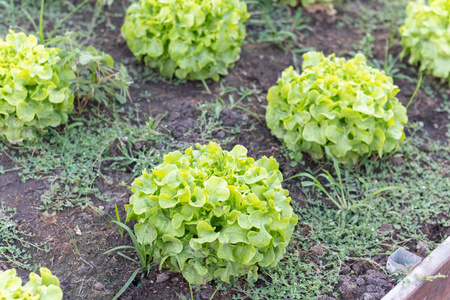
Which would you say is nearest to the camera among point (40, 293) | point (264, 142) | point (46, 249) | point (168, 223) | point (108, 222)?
point (40, 293)

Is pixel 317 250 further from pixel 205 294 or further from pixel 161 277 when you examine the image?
pixel 161 277

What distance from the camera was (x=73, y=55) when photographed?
11.9ft

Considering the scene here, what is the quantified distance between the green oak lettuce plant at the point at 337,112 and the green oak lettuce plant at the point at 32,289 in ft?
6.52

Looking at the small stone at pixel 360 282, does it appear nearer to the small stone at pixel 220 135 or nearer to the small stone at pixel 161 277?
the small stone at pixel 161 277

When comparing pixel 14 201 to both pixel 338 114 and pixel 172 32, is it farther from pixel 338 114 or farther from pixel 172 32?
pixel 338 114

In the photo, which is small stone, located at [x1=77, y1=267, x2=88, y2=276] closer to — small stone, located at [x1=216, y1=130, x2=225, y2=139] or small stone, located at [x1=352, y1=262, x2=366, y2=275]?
small stone, located at [x1=216, y1=130, x2=225, y2=139]

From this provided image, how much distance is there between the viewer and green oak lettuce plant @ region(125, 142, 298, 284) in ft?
9.00

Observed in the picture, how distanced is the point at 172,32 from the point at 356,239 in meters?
2.08

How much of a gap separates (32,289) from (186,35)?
7.59 feet

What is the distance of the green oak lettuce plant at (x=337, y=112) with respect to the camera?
3.56 m

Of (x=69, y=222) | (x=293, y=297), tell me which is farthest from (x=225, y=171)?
(x=69, y=222)

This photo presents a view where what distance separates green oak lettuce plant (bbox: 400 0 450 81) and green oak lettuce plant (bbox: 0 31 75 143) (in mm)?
3024

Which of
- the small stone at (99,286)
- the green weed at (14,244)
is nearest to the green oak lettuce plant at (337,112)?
the small stone at (99,286)

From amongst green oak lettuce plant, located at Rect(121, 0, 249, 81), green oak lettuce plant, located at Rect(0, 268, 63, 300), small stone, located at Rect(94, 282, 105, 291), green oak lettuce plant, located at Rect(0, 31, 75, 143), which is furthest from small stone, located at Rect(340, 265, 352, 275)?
green oak lettuce plant, located at Rect(0, 31, 75, 143)
